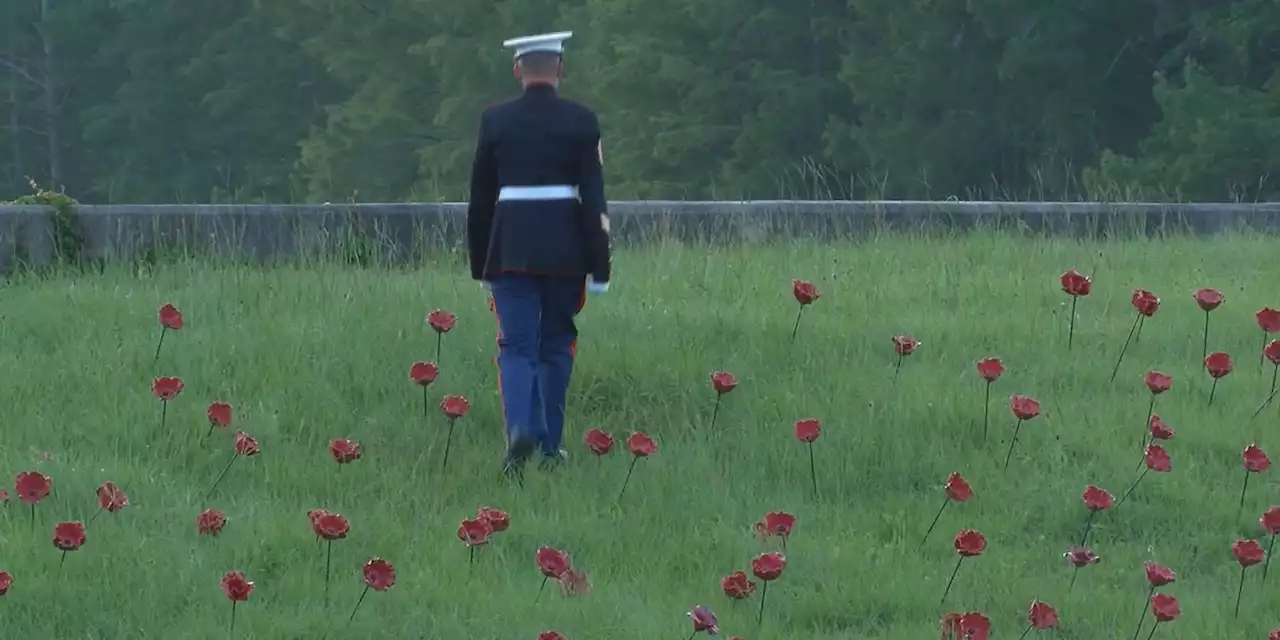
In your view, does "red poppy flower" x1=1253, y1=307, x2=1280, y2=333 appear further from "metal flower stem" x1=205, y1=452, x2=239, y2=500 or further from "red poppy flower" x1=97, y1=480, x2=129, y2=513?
"red poppy flower" x1=97, y1=480, x2=129, y2=513

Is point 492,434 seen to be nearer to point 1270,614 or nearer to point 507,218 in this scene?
point 507,218

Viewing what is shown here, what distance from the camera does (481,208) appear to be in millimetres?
6371

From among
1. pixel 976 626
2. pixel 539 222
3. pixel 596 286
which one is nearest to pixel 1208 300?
pixel 596 286

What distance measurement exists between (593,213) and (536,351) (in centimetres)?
50

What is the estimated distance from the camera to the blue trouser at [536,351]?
19.8ft

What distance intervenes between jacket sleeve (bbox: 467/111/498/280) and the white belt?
0.10 m

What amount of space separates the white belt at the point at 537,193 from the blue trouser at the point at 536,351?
0.86 ft

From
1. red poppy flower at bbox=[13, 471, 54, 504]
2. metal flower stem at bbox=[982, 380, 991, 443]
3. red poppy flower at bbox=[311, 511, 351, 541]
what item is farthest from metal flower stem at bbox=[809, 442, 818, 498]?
red poppy flower at bbox=[13, 471, 54, 504]

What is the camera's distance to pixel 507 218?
623 centimetres

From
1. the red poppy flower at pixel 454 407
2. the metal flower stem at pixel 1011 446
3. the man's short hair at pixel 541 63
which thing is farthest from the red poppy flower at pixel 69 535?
the metal flower stem at pixel 1011 446

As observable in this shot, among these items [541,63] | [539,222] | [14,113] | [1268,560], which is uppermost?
[541,63]

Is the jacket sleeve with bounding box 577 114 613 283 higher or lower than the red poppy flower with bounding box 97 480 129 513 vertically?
higher

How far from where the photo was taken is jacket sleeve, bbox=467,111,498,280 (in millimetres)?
6340

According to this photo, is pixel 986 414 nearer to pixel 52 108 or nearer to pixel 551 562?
pixel 551 562
